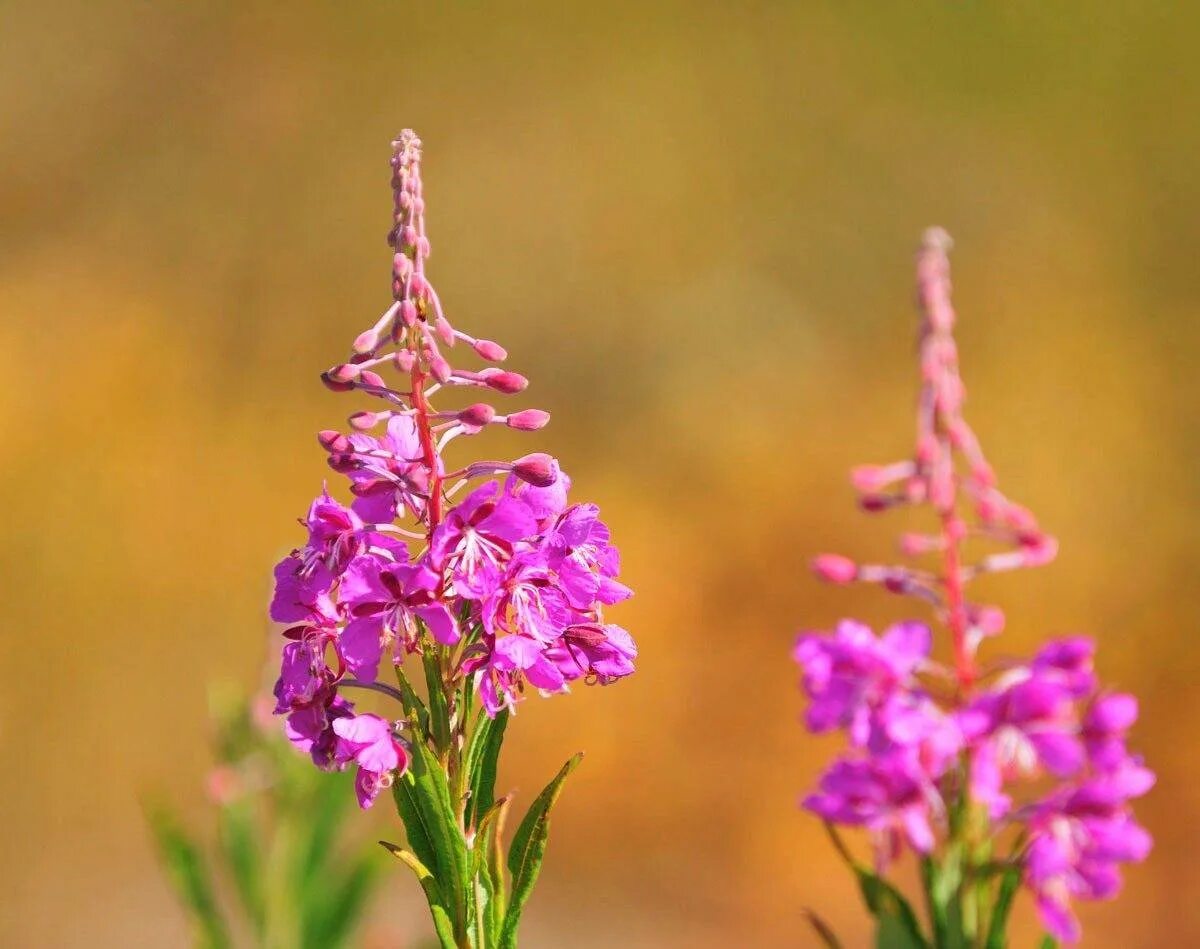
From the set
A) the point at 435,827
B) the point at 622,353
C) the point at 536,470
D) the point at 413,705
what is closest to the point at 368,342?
the point at 536,470

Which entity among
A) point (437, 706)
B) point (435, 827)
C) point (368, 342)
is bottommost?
point (435, 827)

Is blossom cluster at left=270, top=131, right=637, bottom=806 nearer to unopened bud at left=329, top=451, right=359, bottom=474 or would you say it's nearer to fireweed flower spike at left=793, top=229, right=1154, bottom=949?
unopened bud at left=329, top=451, right=359, bottom=474

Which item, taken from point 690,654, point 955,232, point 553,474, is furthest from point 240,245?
point 553,474

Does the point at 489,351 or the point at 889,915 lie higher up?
the point at 489,351

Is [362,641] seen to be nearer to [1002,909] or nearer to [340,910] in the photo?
[1002,909]

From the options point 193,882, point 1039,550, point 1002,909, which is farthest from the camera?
point 193,882

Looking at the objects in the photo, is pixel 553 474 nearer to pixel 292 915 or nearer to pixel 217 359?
pixel 292 915

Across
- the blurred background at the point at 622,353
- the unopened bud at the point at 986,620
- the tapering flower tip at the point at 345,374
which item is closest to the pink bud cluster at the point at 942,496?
the unopened bud at the point at 986,620

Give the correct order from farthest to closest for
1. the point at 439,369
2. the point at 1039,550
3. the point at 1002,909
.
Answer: the point at 1039,550
the point at 1002,909
the point at 439,369

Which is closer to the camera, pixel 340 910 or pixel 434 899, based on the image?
pixel 434 899
